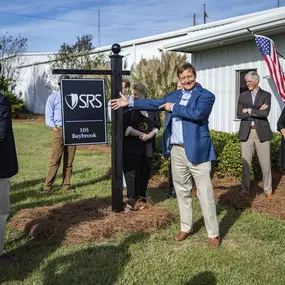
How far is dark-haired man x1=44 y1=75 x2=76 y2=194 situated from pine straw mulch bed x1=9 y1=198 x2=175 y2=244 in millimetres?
1541

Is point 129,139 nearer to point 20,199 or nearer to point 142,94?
point 142,94

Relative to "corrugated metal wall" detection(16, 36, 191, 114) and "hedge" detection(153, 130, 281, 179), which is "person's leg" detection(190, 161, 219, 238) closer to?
"hedge" detection(153, 130, 281, 179)

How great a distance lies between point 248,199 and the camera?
21.0 feet

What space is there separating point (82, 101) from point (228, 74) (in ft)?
18.8

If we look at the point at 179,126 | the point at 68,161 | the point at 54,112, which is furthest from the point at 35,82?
the point at 179,126

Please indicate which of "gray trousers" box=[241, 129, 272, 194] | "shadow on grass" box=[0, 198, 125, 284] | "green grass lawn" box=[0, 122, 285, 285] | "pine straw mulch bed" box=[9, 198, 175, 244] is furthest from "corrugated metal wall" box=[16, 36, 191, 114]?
"green grass lawn" box=[0, 122, 285, 285]

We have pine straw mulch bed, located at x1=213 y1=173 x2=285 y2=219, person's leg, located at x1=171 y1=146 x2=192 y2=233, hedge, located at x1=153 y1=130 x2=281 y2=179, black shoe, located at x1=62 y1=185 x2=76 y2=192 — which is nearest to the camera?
person's leg, located at x1=171 y1=146 x2=192 y2=233

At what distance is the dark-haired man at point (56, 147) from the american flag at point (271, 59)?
12.3 feet

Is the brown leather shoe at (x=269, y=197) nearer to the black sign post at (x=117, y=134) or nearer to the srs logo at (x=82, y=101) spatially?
the black sign post at (x=117, y=134)

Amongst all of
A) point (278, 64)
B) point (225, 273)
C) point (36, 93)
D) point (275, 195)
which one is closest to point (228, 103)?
point (278, 64)

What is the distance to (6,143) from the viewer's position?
13.0 feet

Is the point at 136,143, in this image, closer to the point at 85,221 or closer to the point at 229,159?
the point at 85,221

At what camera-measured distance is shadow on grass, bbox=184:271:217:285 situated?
3.70 meters

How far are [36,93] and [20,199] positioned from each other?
26691 millimetres
